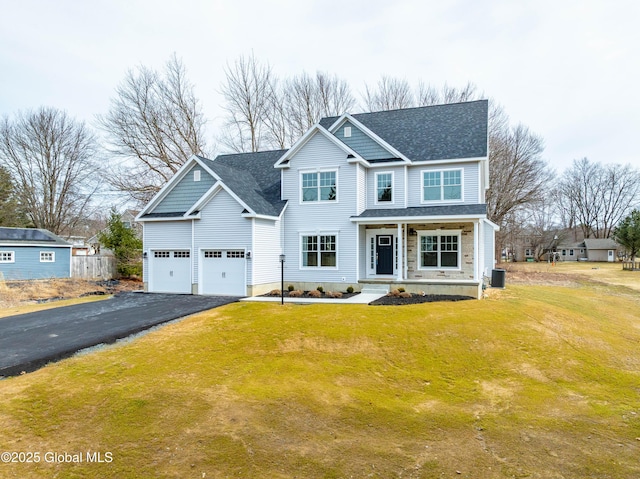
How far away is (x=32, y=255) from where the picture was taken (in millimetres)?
25062

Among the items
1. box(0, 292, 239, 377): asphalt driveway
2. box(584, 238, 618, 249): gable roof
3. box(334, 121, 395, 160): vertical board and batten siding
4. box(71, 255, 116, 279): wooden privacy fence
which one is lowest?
box(0, 292, 239, 377): asphalt driveway

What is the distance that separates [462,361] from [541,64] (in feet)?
52.9

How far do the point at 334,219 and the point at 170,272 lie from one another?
824cm

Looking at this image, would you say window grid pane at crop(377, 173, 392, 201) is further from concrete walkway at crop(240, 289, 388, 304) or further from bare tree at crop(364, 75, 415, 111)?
bare tree at crop(364, 75, 415, 111)

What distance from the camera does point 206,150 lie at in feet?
110

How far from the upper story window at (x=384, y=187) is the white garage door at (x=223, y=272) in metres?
7.07

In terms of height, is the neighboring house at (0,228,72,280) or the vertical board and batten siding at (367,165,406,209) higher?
the vertical board and batten siding at (367,165,406,209)

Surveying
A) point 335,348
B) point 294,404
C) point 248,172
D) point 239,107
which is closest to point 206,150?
point 239,107

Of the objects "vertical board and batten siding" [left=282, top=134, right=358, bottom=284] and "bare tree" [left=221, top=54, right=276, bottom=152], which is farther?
"bare tree" [left=221, top=54, right=276, bottom=152]

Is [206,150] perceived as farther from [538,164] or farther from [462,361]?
[538,164]

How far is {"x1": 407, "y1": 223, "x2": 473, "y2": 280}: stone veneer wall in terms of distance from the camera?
17.5m

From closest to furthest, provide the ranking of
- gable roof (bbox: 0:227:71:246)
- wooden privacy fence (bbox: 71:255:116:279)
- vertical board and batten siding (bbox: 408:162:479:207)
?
vertical board and batten siding (bbox: 408:162:479:207), gable roof (bbox: 0:227:71:246), wooden privacy fence (bbox: 71:255:116:279)

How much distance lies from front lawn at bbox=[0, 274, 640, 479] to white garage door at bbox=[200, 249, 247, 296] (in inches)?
213

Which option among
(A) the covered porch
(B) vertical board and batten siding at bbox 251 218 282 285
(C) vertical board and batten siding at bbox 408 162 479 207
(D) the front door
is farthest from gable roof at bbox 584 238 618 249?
(B) vertical board and batten siding at bbox 251 218 282 285
